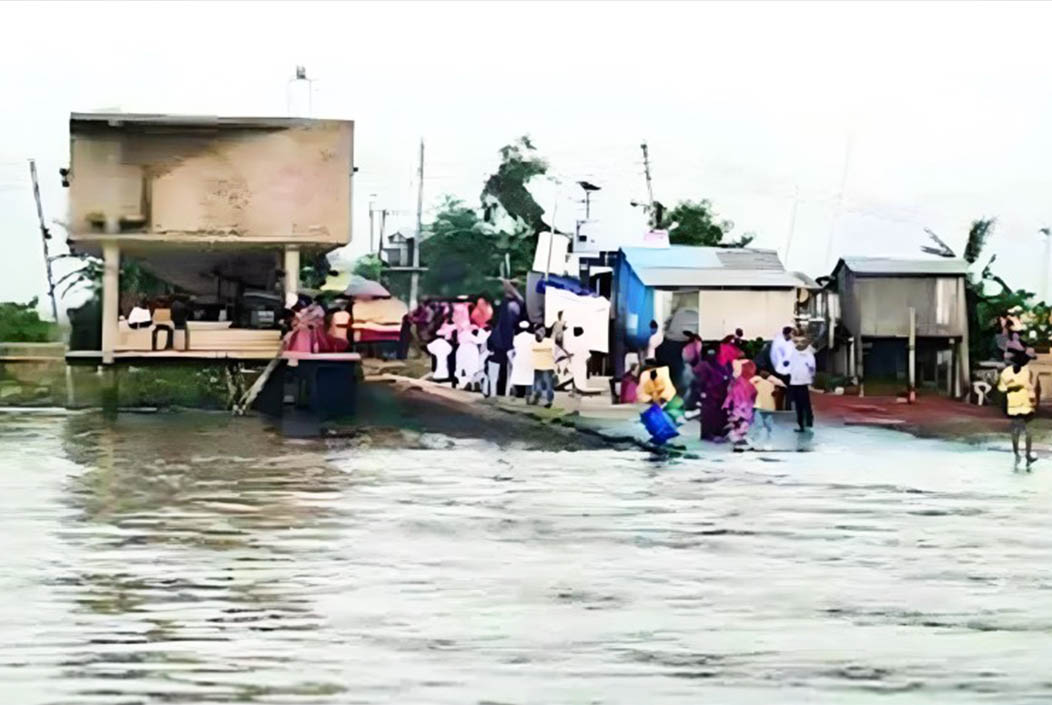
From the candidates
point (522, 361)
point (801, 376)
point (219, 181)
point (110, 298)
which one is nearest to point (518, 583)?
point (801, 376)

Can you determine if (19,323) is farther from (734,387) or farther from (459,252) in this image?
(734,387)

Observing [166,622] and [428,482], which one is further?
[428,482]

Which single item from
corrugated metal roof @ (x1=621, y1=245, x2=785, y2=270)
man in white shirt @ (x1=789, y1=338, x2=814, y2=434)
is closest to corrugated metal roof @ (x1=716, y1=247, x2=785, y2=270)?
corrugated metal roof @ (x1=621, y1=245, x2=785, y2=270)

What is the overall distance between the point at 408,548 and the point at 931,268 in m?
23.2

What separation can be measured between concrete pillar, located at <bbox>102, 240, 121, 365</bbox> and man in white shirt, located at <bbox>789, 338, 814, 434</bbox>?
10.3m

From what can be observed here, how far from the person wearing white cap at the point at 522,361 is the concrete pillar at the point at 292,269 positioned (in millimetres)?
3262

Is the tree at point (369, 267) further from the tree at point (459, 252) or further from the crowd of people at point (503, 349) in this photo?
the crowd of people at point (503, 349)

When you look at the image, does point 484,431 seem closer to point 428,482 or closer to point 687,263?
point 428,482

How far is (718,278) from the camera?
3356 cm

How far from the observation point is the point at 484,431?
24.5 m

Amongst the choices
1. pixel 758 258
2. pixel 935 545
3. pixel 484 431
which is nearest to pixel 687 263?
pixel 758 258

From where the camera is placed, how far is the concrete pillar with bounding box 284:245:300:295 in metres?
29.2

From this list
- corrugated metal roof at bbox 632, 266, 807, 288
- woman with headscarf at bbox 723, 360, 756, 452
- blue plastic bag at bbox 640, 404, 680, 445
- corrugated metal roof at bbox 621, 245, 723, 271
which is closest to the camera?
blue plastic bag at bbox 640, 404, 680, 445

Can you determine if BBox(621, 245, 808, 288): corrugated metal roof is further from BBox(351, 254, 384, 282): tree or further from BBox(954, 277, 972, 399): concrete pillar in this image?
BBox(351, 254, 384, 282): tree
